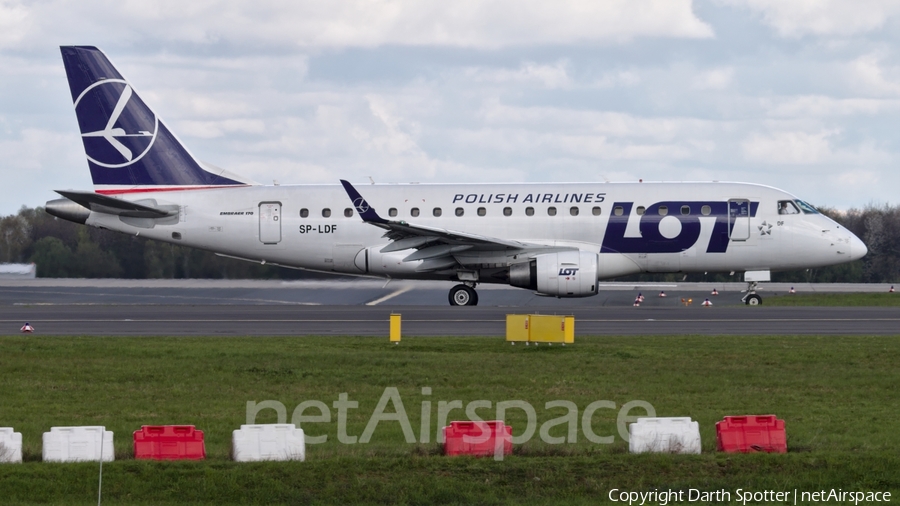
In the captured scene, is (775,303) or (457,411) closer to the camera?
(457,411)

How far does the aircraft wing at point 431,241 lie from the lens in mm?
33594

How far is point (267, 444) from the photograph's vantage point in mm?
11656

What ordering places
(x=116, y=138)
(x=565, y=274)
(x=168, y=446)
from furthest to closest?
(x=116, y=138) → (x=565, y=274) → (x=168, y=446)

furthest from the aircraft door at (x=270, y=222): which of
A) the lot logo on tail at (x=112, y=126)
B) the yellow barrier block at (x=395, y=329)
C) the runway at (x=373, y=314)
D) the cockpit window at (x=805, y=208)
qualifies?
the cockpit window at (x=805, y=208)

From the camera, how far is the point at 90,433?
11602mm

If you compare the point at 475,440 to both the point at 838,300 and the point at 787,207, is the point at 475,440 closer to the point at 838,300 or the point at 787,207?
the point at 787,207

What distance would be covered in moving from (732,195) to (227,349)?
Answer: 63.2ft

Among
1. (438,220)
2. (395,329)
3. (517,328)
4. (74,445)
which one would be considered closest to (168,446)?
(74,445)

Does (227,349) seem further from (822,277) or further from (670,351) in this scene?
(822,277)

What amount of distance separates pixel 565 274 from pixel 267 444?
2240 centimetres

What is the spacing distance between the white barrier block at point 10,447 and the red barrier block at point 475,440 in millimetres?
4513

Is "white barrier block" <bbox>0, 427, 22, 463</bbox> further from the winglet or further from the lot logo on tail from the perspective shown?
the lot logo on tail

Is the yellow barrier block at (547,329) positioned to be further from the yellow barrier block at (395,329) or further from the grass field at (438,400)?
the yellow barrier block at (395,329)

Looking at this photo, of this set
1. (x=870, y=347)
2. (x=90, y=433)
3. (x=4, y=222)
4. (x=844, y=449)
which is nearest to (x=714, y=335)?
(x=870, y=347)
